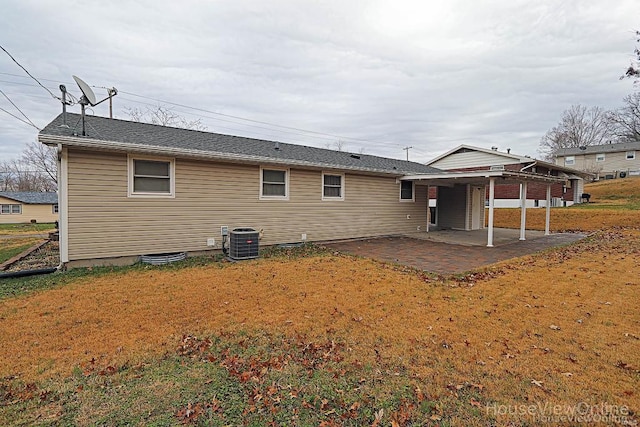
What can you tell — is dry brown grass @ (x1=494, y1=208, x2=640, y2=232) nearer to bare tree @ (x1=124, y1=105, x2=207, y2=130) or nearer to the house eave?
the house eave

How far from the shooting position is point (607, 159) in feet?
111

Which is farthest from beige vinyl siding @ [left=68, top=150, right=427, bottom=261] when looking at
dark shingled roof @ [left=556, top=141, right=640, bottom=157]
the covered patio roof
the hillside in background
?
dark shingled roof @ [left=556, top=141, right=640, bottom=157]

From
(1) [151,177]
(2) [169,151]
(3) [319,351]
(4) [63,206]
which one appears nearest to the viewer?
(3) [319,351]

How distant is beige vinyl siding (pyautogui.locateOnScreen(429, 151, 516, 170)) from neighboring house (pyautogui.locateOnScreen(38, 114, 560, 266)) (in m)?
→ 9.60

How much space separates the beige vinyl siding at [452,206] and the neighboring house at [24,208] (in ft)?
130

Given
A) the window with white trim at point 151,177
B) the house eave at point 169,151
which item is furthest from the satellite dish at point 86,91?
the window with white trim at point 151,177

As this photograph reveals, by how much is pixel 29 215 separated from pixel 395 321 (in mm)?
46129

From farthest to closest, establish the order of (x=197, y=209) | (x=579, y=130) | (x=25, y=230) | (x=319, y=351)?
1. (x=579, y=130)
2. (x=25, y=230)
3. (x=197, y=209)
4. (x=319, y=351)

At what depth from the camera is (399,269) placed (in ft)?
22.9

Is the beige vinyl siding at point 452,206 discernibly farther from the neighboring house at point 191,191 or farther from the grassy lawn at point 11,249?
the grassy lawn at point 11,249

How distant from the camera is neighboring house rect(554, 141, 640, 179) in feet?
106

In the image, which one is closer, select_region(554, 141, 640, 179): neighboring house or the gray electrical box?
the gray electrical box

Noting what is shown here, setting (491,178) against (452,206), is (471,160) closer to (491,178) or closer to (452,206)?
(452,206)

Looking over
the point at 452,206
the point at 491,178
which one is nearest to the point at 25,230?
the point at 452,206
